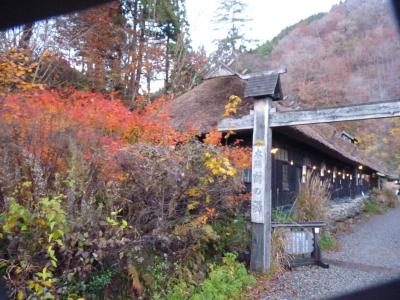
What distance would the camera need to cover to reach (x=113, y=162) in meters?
4.91

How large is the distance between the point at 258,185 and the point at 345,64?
23461mm

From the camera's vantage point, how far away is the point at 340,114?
242 inches

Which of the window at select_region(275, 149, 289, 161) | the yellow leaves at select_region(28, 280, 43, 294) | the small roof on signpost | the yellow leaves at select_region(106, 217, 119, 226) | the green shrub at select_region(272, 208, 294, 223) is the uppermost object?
the small roof on signpost

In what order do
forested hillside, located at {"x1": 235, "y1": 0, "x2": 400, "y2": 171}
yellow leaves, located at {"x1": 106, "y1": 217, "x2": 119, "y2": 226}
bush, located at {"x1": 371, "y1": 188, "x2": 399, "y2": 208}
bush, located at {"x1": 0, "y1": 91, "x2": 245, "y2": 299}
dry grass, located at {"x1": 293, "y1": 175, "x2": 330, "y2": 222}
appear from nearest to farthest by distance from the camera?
bush, located at {"x1": 0, "y1": 91, "x2": 245, "y2": 299}
yellow leaves, located at {"x1": 106, "y1": 217, "x2": 119, "y2": 226}
dry grass, located at {"x1": 293, "y1": 175, "x2": 330, "y2": 222}
forested hillside, located at {"x1": 235, "y1": 0, "x2": 400, "y2": 171}
bush, located at {"x1": 371, "y1": 188, "x2": 399, "y2": 208}

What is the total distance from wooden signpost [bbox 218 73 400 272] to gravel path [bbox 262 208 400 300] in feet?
2.08

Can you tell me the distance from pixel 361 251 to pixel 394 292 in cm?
379

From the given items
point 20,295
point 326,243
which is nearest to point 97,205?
point 20,295

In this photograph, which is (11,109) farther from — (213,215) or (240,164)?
(240,164)

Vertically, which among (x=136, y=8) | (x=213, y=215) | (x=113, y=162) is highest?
(x=136, y=8)

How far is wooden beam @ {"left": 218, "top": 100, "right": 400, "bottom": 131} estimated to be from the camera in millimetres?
5804

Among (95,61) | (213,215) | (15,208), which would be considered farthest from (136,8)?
(15,208)

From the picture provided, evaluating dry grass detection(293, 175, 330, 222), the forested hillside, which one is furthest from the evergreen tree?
dry grass detection(293, 175, 330, 222)

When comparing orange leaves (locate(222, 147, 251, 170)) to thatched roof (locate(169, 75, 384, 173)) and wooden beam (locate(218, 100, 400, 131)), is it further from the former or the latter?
thatched roof (locate(169, 75, 384, 173))

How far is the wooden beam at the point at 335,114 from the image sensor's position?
5804 mm
